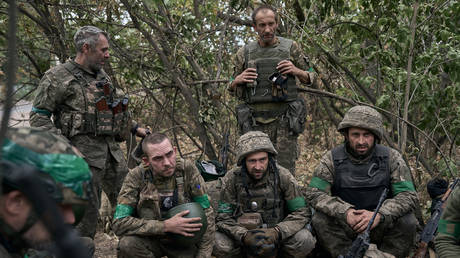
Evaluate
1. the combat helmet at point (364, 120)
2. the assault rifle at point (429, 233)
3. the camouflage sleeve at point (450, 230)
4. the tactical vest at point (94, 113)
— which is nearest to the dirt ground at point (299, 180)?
the tactical vest at point (94, 113)

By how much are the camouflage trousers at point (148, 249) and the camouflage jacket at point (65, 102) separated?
865 millimetres

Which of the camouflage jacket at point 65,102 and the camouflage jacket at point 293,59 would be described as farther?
the camouflage jacket at point 293,59

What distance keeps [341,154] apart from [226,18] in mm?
2753

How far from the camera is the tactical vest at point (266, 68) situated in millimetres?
4871

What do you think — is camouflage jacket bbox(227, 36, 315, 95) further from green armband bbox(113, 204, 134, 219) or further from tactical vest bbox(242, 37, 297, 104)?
green armband bbox(113, 204, 134, 219)

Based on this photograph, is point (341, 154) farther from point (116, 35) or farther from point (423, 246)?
point (116, 35)

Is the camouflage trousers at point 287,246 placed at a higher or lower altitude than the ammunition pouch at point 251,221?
lower

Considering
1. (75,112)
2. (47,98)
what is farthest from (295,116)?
(47,98)

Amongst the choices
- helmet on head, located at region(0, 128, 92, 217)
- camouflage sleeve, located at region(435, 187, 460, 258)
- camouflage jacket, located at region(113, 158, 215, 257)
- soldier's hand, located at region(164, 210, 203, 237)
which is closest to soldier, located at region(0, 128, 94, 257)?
helmet on head, located at region(0, 128, 92, 217)

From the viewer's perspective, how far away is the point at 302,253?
418cm

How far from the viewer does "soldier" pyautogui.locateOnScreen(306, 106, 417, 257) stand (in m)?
4.21

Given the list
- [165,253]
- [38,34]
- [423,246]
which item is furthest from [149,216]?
[38,34]

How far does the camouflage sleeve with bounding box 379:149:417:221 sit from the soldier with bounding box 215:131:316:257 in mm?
675

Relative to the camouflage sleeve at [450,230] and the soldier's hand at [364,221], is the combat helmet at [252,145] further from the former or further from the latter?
the camouflage sleeve at [450,230]
